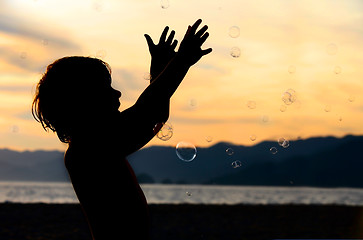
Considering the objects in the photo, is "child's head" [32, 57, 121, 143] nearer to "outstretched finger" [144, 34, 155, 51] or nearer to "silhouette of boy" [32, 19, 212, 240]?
"silhouette of boy" [32, 19, 212, 240]

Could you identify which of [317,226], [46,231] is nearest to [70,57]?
[46,231]

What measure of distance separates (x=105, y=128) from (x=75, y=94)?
0.87 ft

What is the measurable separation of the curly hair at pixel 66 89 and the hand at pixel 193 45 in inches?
15.9

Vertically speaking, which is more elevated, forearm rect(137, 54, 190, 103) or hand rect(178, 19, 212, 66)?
hand rect(178, 19, 212, 66)

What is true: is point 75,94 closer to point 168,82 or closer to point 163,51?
point 168,82

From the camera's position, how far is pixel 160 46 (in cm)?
357

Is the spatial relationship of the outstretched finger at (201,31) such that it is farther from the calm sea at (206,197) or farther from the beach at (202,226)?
the calm sea at (206,197)

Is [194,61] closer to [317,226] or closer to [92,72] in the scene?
[92,72]

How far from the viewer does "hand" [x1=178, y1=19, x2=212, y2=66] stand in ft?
9.69

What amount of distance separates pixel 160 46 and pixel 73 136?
3.05 ft

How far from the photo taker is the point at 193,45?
9.71 ft

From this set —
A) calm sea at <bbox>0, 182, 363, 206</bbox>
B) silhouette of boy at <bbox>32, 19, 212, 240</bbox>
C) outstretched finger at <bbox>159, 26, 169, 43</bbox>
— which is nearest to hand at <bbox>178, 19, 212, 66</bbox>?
silhouette of boy at <bbox>32, 19, 212, 240</bbox>

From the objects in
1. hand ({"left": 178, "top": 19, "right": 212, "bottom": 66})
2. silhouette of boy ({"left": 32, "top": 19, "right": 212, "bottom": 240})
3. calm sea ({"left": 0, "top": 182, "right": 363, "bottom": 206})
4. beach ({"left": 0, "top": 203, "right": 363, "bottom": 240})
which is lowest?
calm sea ({"left": 0, "top": 182, "right": 363, "bottom": 206})

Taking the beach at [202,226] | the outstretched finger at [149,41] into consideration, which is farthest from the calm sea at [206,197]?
the outstretched finger at [149,41]
